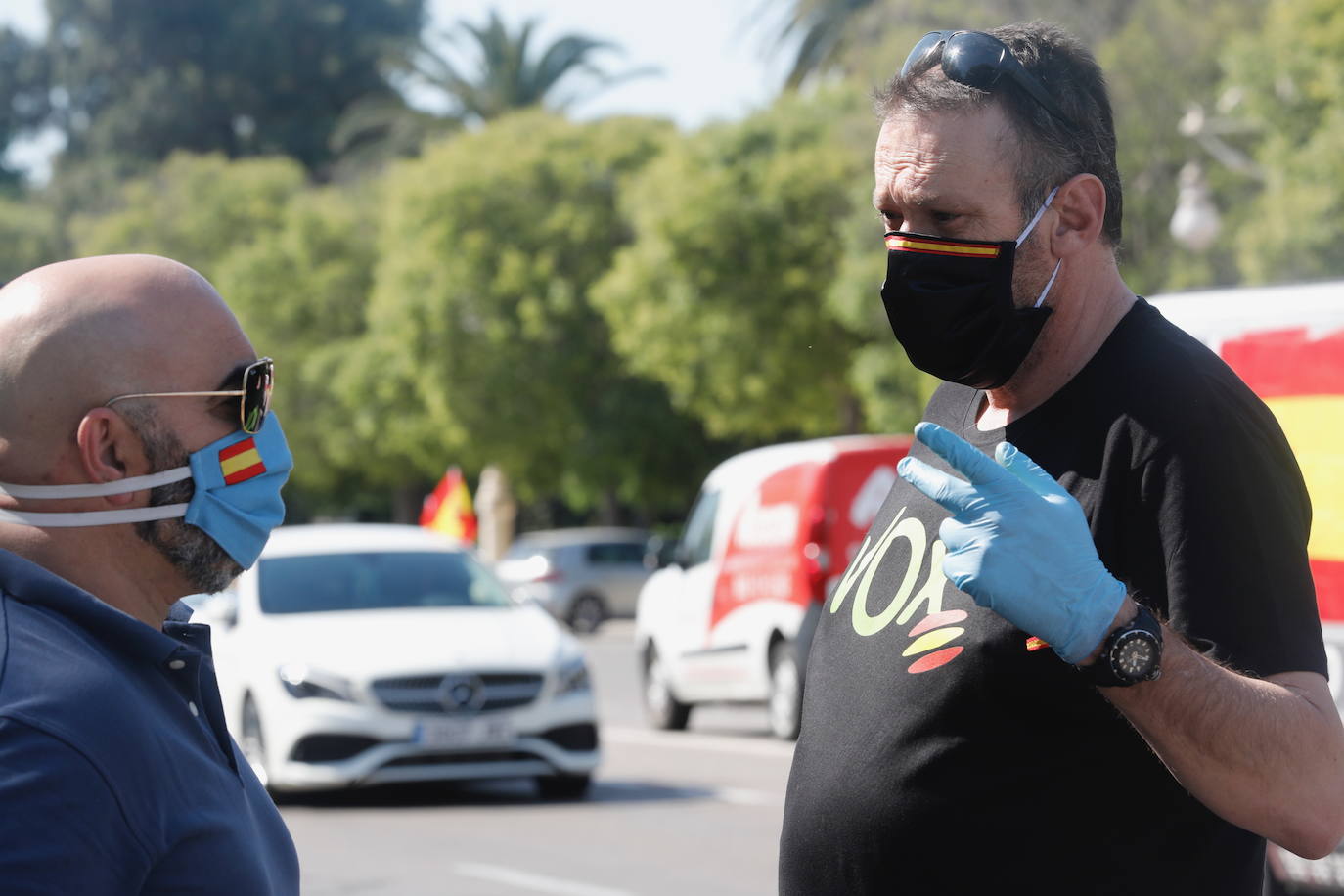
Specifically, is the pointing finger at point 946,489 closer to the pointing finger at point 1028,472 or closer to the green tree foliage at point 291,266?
the pointing finger at point 1028,472

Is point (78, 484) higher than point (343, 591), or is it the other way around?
point (78, 484)

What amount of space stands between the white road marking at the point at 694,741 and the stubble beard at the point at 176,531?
1069 centimetres

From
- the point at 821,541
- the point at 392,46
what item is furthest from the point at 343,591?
the point at 392,46

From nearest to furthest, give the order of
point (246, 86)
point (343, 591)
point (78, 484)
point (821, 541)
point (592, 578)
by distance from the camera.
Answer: point (78, 484) < point (343, 591) < point (821, 541) < point (592, 578) < point (246, 86)

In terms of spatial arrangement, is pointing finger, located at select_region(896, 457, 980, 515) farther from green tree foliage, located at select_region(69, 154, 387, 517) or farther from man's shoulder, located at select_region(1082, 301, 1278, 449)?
green tree foliage, located at select_region(69, 154, 387, 517)

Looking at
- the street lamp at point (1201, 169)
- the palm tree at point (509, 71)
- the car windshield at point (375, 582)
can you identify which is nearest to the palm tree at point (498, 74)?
the palm tree at point (509, 71)

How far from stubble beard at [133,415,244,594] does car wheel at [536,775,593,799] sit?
851 centimetres

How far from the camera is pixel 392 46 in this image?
177 ft

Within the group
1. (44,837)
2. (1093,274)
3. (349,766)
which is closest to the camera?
(44,837)

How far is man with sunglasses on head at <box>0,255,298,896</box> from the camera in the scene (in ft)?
6.77

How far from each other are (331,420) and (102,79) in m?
45.6

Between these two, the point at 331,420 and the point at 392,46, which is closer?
the point at 331,420

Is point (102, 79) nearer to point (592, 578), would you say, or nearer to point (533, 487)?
point (533, 487)

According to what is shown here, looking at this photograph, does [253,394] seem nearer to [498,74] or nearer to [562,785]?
[562,785]
